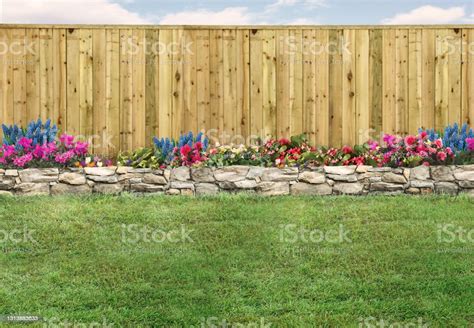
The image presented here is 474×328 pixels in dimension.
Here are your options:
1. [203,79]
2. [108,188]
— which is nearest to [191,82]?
[203,79]

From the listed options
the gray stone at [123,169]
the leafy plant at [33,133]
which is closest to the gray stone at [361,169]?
the gray stone at [123,169]

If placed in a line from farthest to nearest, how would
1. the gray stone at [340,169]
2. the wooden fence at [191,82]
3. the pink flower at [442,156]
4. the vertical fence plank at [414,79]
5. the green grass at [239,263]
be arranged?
the vertical fence plank at [414,79]
the wooden fence at [191,82]
the pink flower at [442,156]
the gray stone at [340,169]
the green grass at [239,263]

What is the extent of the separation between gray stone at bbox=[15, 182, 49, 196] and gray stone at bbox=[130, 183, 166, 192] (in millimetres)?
1149

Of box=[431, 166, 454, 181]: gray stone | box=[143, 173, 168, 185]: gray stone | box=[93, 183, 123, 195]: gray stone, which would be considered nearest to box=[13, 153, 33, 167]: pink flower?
box=[93, 183, 123, 195]: gray stone

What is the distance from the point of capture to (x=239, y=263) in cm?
584

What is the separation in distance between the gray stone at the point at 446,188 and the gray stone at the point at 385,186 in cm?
47

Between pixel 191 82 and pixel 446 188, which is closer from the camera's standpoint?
pixel 446 188

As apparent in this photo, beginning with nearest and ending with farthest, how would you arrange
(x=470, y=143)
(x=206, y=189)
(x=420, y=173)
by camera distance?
(x=206, y=189)
(x=420, y=173)
(x=470, y=143)

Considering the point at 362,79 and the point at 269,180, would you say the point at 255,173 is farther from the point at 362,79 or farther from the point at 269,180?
the point at 362,79

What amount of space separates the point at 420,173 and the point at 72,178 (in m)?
4.60

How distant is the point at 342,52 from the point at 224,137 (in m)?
2.21

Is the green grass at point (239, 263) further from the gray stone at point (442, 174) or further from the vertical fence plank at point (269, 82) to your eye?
the vertical fence plank at point (269, 82)

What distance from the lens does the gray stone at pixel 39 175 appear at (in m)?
8.22

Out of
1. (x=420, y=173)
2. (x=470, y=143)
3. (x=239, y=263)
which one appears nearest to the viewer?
(x=239, y=263)
